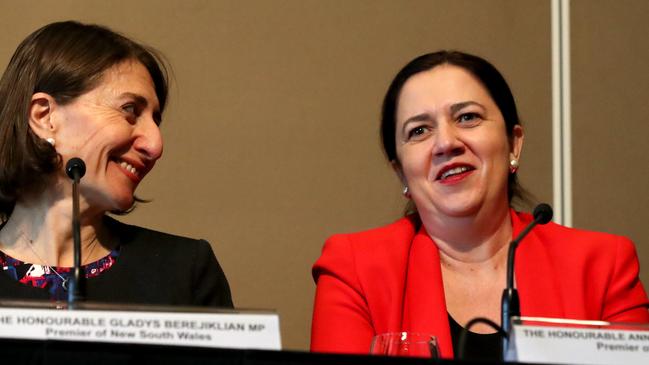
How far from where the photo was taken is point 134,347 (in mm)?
1193

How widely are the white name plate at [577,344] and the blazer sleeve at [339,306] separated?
0.68 m

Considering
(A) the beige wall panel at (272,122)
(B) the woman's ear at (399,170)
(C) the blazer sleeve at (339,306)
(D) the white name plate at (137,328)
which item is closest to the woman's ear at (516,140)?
(B) the woman's ear at (399,170)

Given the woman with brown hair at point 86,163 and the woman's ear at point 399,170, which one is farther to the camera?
the woman's ear at point 399,170

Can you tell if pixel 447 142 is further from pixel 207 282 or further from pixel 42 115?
pixel 42 115

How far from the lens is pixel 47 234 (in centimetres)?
204

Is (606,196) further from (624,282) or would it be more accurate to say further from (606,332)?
(606,332)

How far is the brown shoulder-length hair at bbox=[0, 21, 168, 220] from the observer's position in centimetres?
201

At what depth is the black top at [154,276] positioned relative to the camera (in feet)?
6.54

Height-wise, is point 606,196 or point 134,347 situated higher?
point 606,196

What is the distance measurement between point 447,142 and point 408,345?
2.64 feet

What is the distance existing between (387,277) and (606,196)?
120cm

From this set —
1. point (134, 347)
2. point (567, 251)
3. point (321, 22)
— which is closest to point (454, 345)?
point (567, 251)

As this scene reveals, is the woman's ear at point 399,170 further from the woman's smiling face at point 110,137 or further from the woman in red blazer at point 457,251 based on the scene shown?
the woman's smiling face at point 110,137

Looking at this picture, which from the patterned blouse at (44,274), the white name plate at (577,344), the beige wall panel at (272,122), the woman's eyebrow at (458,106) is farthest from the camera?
the beige wall panel at (272,122)
